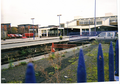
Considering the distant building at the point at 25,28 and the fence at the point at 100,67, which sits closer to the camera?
the fence at the point at 100,67

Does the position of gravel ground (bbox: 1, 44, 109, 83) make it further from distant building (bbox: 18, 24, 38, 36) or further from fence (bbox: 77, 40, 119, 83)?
distant building (bbox: 18, 24, 38, 36)

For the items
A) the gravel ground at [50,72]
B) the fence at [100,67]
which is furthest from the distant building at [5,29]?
the fence at [100,67]

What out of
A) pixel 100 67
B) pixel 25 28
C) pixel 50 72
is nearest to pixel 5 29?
pixel 25 28

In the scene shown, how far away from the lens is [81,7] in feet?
9.90

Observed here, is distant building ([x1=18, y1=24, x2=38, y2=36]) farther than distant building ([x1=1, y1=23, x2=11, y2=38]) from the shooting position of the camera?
Yes

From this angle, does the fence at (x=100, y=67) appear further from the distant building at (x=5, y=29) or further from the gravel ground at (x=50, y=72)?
the distant building at (x=5, y=29)

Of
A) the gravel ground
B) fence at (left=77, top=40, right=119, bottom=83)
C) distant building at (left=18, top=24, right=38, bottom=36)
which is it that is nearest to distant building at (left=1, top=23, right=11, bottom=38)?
distant building at (left=18, top=24, right=38, bottom=36)

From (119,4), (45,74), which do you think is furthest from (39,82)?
(119,4)

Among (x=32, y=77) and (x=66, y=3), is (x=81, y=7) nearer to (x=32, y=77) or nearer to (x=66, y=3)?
(x=66, y=3)

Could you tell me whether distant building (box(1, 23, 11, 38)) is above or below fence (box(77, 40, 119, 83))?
above

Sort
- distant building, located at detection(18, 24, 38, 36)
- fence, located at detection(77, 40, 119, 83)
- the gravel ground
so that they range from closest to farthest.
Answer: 1. fence, located at detection(77, 40, 119, 83)
2. the gravel ground
3. distant building, located at detection(18, 24, 38, 36)

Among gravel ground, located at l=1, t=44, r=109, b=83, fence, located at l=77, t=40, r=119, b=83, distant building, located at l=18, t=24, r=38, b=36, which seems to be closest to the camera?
fence, located at l=77, t=40, r=119, b=83

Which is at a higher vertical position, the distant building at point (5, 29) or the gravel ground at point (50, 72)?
the distant building at point (5, 29)

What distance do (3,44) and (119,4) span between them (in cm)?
295
